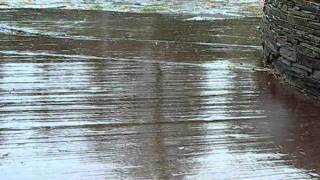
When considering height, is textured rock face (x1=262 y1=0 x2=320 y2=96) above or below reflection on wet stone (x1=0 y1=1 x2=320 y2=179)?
above

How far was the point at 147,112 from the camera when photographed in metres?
5.73

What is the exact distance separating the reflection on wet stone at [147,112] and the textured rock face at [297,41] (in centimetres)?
22

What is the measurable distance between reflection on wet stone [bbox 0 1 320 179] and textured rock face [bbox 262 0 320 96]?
22 cm

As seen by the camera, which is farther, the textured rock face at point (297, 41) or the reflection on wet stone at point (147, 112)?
the textured rock face at point (297, 41)

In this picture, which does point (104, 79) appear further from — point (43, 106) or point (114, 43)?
point (114, 43)

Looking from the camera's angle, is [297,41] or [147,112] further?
[297,41]

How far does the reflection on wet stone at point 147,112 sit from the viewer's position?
4.29 m

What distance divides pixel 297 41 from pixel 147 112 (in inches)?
78.0

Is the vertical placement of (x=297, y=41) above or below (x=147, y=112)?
above

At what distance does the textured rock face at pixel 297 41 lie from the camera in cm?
615

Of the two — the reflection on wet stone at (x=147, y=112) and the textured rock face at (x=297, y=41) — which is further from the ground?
the textured rock face at (x=297, y=41)

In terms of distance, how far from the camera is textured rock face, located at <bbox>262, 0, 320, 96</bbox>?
6.15 metres

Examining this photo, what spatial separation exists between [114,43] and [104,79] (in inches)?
110

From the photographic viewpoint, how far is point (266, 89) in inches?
271
